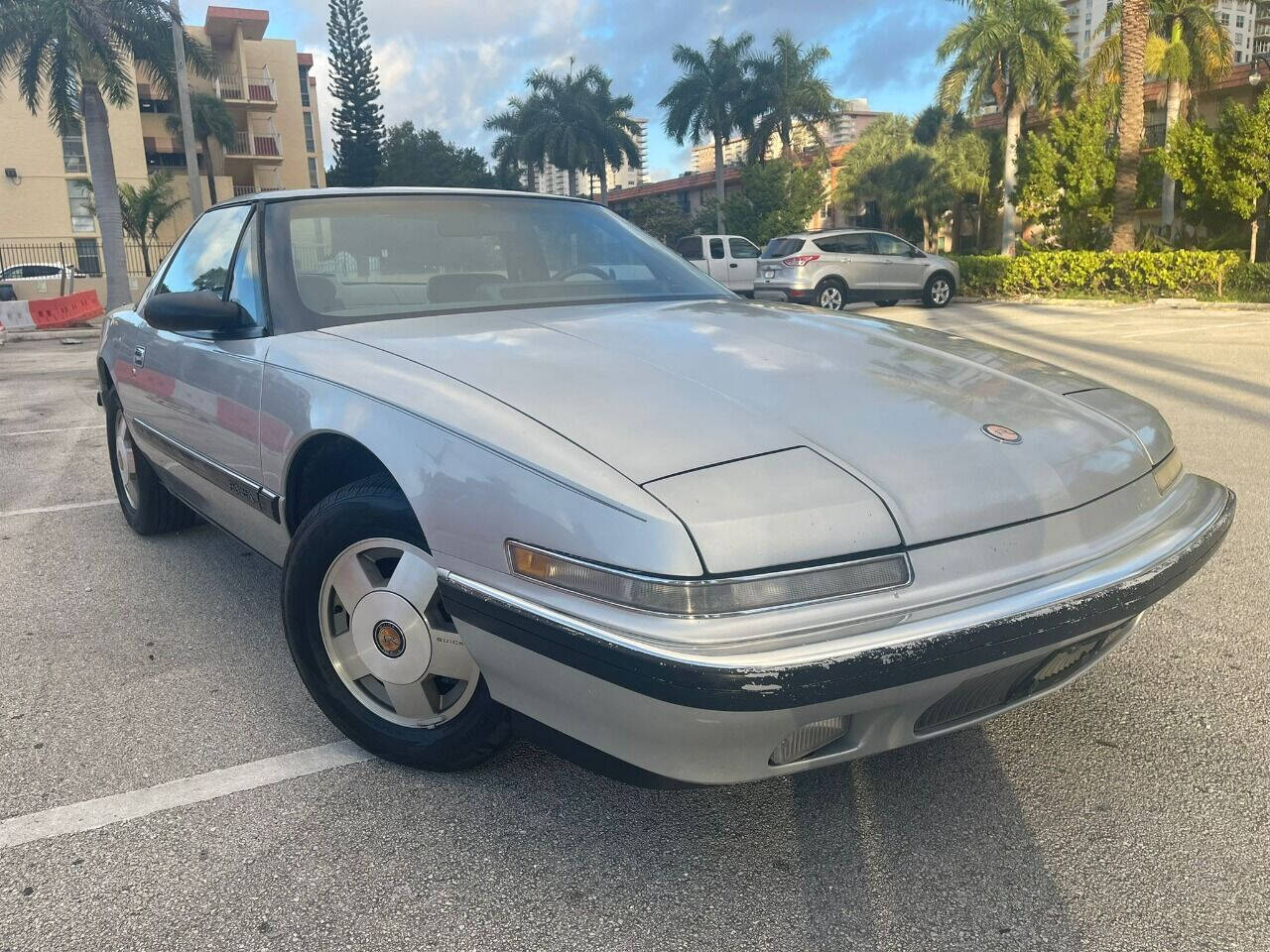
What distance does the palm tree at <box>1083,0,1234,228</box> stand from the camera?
27.2 meters

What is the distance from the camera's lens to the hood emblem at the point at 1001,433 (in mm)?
2188

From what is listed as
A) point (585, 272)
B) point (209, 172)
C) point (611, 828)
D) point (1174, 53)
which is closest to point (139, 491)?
point (585, 272)

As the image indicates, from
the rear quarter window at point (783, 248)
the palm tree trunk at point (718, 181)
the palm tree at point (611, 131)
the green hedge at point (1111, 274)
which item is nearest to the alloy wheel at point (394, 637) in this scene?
the rear quarter window at point (783, 248)

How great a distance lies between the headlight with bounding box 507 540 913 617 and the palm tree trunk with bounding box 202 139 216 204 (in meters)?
48.2

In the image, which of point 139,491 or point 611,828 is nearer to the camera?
point 611,828

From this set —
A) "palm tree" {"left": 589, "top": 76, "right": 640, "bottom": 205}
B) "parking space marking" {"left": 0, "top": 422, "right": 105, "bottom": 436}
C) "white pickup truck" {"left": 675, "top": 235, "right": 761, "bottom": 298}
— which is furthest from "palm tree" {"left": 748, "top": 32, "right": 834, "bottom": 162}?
"parking space marking" {"left": 0, "top": 422, "right": 105, "bottom": 436}

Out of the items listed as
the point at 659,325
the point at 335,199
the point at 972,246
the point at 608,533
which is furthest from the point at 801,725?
the point at 972,246

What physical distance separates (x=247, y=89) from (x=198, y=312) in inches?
2008

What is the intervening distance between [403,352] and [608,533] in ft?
3.21

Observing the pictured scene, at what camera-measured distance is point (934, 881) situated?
203cm

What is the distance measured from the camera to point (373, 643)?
2.41 meters

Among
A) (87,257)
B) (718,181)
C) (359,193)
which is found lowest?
(359,193)

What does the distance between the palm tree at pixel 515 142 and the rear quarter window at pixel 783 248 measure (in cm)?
3958

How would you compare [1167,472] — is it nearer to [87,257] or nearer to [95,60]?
[95,60]
